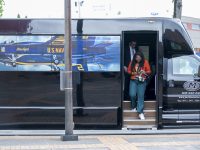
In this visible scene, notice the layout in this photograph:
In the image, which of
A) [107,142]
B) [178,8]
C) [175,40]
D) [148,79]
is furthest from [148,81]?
[178,8]

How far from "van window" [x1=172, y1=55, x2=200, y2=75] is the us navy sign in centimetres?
23

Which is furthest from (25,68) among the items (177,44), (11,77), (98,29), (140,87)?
(177,44)

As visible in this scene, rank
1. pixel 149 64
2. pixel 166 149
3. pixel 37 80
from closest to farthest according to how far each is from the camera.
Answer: pixel 166 149
pixel 37 80
pixel 149 64

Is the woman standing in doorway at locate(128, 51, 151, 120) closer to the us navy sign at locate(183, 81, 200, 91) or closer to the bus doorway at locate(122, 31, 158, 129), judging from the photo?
the bus doorway at locate(122, 31, 158, 129)

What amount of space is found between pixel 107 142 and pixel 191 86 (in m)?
2.63

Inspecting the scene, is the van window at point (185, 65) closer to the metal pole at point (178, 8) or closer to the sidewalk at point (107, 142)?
the sidewalk at point (107, 142)

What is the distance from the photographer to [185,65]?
12117 millimetres

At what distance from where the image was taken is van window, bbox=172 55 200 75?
12031 millimetres

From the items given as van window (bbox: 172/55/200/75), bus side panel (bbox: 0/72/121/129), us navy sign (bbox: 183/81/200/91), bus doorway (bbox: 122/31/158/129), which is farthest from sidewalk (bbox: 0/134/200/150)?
van window (bbox: 172/55/200/75)

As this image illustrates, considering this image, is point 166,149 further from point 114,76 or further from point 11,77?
point 11,77

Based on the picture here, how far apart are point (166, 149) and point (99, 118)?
2.47 metres

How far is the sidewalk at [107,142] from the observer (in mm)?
9844

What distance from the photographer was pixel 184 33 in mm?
11977

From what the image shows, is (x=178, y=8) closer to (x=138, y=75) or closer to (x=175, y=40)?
(x=175, y=40)
